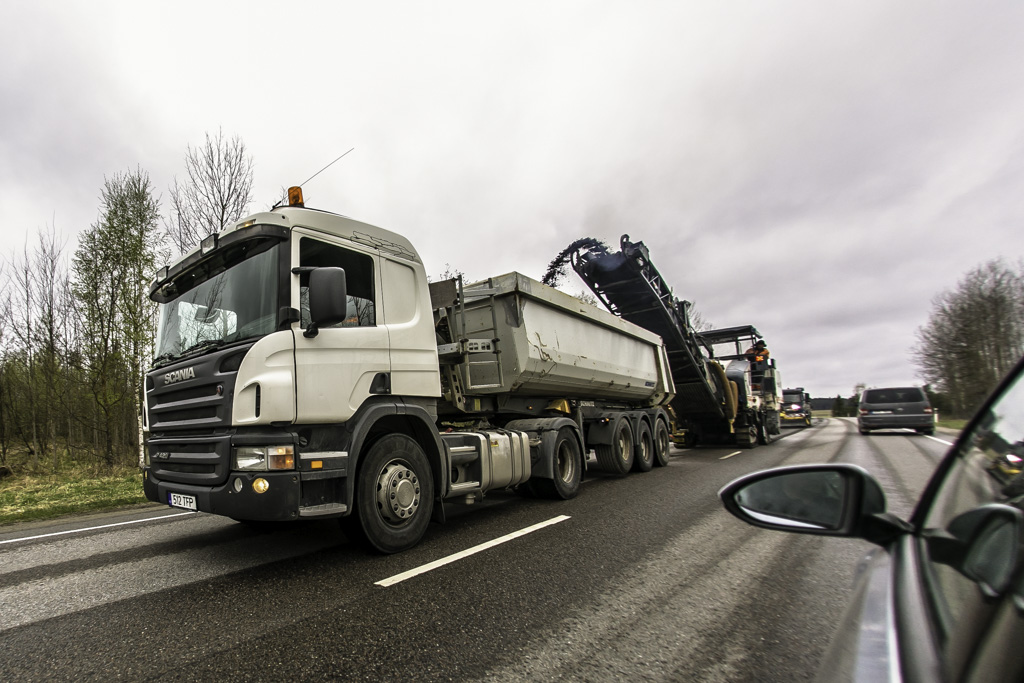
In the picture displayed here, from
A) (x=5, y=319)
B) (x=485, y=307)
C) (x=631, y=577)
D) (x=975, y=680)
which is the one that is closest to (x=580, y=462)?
(x=485, y=307)

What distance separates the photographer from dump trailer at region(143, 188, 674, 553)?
150 inches

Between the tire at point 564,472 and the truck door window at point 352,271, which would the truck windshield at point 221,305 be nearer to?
the truck door window at point 352,271

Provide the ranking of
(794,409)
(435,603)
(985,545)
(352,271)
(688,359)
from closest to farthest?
1. (985,545)
2. (435,603)
3. (352,271)
4. (688,359)
5. (794,409)

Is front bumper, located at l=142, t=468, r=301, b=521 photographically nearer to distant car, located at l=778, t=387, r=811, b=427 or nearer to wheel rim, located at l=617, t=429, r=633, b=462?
wheel rim, located at l=617, t=429, r=633, b=462

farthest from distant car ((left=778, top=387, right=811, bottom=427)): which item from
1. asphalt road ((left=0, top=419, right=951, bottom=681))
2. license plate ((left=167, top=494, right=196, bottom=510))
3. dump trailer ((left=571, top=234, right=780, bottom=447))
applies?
license plate ((left=167, top=494, right=196, bottom=510))

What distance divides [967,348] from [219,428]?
999 centimetres

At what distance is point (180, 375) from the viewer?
14.1 ft

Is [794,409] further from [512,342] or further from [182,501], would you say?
[182,501]

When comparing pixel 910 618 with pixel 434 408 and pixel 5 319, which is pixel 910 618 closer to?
pixel 434 408

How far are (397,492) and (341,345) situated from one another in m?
1.33

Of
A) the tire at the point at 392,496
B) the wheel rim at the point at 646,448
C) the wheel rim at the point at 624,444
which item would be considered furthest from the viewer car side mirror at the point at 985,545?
the wheel rim at the point at 646,448

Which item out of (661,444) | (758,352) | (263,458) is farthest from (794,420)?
(263,458)

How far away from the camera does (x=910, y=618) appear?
1002 millimetres

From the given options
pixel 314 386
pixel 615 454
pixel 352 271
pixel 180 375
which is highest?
pixel 352 271
